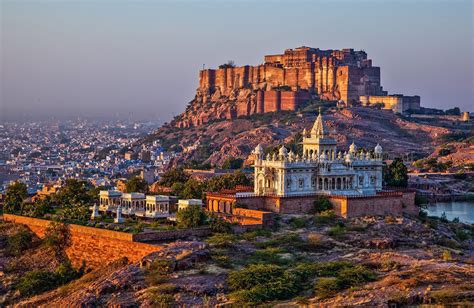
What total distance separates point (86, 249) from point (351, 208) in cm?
1225

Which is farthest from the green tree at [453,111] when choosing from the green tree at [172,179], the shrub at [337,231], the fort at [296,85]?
the shrub at [337,231]

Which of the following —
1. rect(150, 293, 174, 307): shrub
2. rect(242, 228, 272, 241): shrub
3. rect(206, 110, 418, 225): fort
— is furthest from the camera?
rect(206, 110, 418, 225): fort

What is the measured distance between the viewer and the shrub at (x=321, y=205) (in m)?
48.1

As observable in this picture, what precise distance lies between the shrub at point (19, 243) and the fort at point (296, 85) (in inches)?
2497

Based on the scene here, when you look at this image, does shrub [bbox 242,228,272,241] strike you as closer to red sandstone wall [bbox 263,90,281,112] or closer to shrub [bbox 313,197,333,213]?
shrub [bbox 313,197,333,213]

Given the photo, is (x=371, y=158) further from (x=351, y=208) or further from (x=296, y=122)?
(x=296, y=122)

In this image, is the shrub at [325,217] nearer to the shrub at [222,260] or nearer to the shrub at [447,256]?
the shrub at [447,256]

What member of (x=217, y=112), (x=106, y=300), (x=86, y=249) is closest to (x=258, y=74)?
(x=217, y=112)

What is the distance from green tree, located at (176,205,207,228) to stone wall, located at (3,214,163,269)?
315cm

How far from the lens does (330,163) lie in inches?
1970

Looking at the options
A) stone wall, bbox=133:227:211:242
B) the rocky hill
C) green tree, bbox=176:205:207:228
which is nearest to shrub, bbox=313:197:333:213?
green tree, bbox=176:205:207:228

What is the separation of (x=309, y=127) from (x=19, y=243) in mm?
56292

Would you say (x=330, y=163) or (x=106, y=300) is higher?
(x=330, y=163)

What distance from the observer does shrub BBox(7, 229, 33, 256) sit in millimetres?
46656
